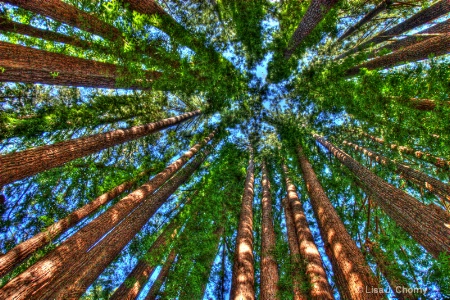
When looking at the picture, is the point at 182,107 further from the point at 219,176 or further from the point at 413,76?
the point at 413,76

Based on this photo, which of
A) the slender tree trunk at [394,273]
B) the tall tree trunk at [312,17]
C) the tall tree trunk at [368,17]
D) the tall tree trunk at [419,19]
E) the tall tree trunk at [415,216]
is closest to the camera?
the tall tree trunk at [415,216]

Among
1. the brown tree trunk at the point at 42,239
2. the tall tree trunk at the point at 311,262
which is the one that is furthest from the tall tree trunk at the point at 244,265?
the brown tree trunk at the point at 42,239

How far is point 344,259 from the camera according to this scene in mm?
3957

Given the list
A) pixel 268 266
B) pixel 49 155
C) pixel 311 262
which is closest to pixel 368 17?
pixel 311 262

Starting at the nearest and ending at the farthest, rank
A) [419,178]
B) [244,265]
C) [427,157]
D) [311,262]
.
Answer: [311,262]
[244,265]
[419,178]
[427,157]

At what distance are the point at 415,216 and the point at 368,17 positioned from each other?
714 centimetres

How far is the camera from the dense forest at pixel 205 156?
403 centimetres

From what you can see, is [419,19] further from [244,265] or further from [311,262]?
[244,265]

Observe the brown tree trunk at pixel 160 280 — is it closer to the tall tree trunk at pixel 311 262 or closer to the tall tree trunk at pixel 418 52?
the tall tree trunk at pixel 311 262

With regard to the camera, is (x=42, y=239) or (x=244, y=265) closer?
(x=42, y=239)

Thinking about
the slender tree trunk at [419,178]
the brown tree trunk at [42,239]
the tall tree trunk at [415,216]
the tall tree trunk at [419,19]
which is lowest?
the brown tree trunk at [42,239]

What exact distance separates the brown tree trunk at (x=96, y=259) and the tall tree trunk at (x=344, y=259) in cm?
502

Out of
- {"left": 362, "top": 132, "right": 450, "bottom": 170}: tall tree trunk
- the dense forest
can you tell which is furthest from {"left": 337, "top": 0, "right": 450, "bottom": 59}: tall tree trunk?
{"left": 362, "top": 132, "right": 450, "bottom": 170}: tall tree trunk

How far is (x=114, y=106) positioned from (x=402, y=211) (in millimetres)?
8981
